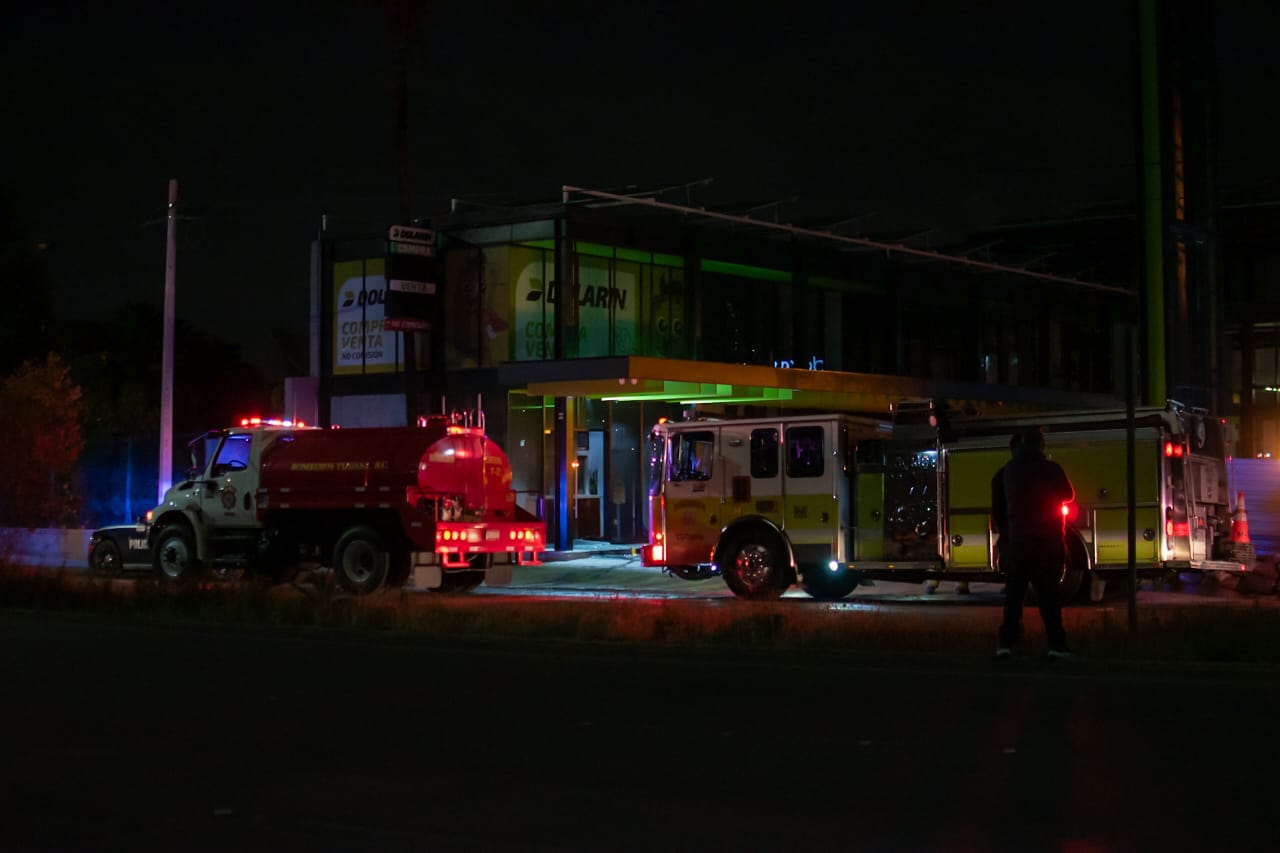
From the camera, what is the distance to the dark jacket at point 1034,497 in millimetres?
12844

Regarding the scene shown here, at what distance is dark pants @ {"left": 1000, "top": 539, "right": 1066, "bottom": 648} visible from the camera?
12.7 metres

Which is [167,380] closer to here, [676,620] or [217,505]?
[217,505]

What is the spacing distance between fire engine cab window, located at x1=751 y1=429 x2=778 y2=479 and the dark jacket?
29.2ft

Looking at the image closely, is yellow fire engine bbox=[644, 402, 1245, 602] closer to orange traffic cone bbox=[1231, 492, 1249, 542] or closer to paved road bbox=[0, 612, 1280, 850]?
orange traffic cone bbox=[1231, 492, 1249, 542]

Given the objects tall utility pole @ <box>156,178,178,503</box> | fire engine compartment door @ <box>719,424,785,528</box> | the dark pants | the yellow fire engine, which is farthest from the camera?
tall utility pole @ <box>156,178,178,503</box>

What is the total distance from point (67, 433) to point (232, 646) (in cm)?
2277

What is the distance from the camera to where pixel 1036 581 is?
42.0ft

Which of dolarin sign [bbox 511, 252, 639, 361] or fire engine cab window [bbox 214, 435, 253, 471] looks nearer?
fire engine cab window [bbox 214, 435, 253, 471]

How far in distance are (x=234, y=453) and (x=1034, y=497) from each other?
1615 centimetres

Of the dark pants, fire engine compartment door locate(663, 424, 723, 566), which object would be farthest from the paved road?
fire engine compartment door locate(663, 424, 723, 566)

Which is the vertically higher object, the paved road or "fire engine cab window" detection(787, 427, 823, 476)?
"fire engine cab window" detection(787, 427, 823, 476)

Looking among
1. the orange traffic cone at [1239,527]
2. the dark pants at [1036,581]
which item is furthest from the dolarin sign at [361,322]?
the dark pants at [1036,581]

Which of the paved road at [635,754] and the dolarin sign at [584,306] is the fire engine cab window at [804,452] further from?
the dolarin sign at [584,306]

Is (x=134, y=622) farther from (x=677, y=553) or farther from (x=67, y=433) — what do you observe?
(x=67, y=433)
